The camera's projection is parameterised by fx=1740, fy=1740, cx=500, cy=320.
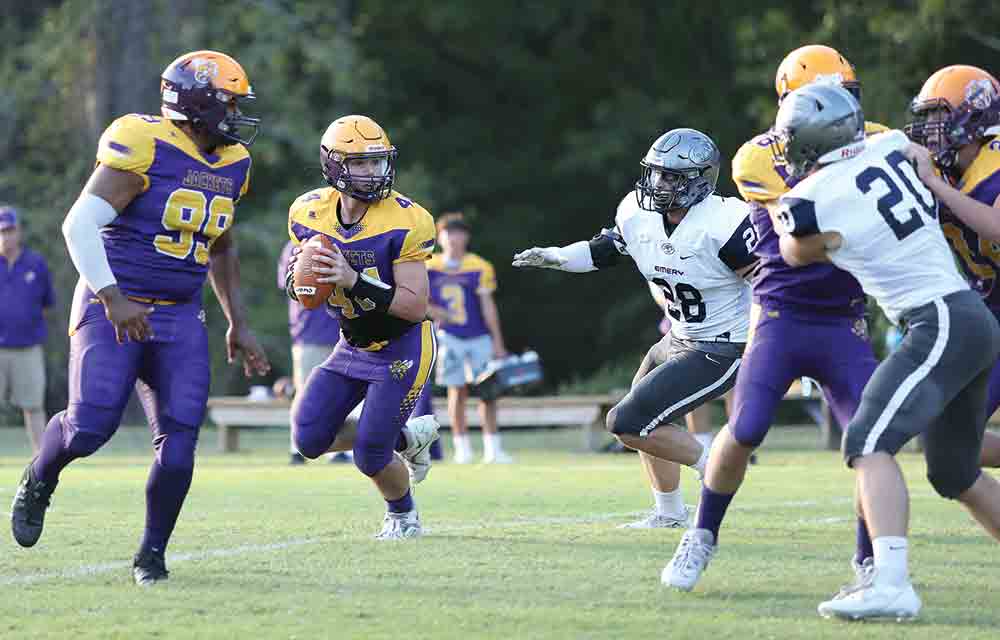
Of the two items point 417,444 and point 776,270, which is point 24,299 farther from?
point 776,270

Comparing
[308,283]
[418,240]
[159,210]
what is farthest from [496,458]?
[159,210]

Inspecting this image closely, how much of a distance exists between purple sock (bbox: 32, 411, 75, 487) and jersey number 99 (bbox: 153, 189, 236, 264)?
2.47ft

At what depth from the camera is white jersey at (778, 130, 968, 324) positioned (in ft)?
17.9

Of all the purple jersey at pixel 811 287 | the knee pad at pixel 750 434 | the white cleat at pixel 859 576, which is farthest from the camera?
the purple jersey at pixel 811 287

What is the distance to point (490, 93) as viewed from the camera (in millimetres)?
27141

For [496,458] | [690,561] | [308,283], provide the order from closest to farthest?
[690,561], [308,283], [496,458]

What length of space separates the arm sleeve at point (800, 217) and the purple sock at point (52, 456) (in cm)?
275

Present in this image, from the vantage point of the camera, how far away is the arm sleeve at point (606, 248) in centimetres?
764

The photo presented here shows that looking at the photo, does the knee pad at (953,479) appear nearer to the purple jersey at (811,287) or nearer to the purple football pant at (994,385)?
the purple jersey at (811,287)

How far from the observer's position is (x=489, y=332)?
582 inches

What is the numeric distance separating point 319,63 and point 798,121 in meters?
17.8

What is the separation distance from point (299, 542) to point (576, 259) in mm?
1709

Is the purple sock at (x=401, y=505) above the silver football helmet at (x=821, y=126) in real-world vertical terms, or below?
below

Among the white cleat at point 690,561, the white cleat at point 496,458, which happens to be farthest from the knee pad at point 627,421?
the white cleat at point 496,458
